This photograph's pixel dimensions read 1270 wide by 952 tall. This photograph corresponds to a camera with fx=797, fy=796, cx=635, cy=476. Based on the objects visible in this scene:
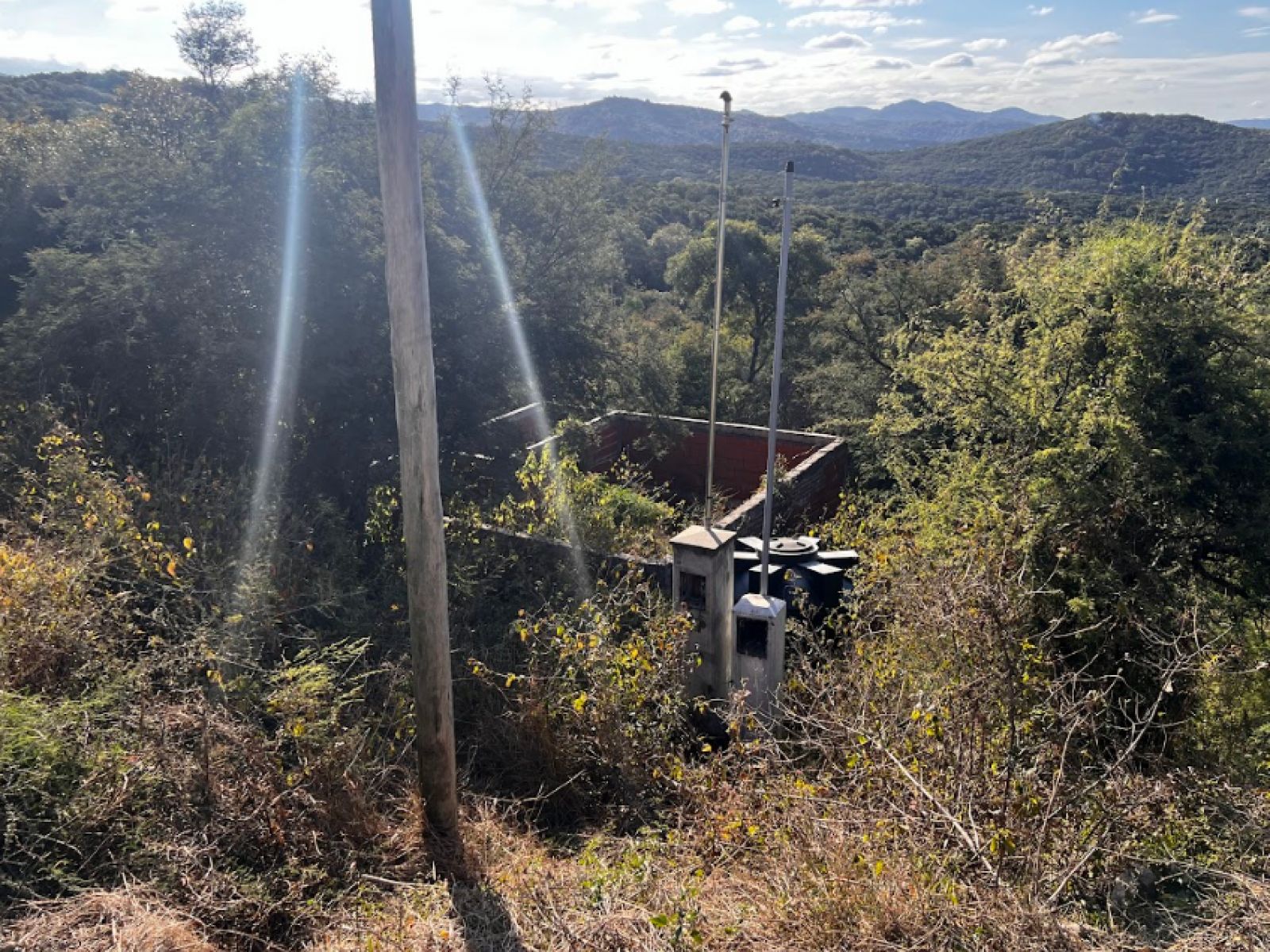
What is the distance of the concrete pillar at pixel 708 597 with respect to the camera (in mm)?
5582

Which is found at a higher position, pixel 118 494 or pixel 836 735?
pixel 118 494

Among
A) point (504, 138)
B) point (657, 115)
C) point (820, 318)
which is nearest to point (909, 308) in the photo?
point (820, 318)

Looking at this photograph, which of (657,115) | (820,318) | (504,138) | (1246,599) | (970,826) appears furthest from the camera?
(657,115)

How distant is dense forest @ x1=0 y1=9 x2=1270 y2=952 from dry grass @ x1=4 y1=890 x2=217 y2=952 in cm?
2

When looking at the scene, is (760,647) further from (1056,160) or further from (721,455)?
(1056,160)

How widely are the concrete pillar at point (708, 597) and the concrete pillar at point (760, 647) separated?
6.6 inches

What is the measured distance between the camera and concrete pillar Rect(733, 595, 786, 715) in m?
5.29

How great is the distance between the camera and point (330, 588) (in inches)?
225

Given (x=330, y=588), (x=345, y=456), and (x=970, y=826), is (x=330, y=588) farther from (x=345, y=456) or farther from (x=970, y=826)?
(x=970, y=826)

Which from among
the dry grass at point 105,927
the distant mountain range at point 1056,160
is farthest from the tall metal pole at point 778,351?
the distant mountain range at point 1056,160

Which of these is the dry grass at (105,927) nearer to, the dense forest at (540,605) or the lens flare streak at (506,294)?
the dense forest at (540,605)

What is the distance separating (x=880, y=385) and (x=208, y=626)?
525 inches

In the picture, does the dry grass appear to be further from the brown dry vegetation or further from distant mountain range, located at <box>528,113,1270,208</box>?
distant mountain range, located at <box>528,113,1270,208</box>

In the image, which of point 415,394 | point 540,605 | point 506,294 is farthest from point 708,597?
point 506,294
